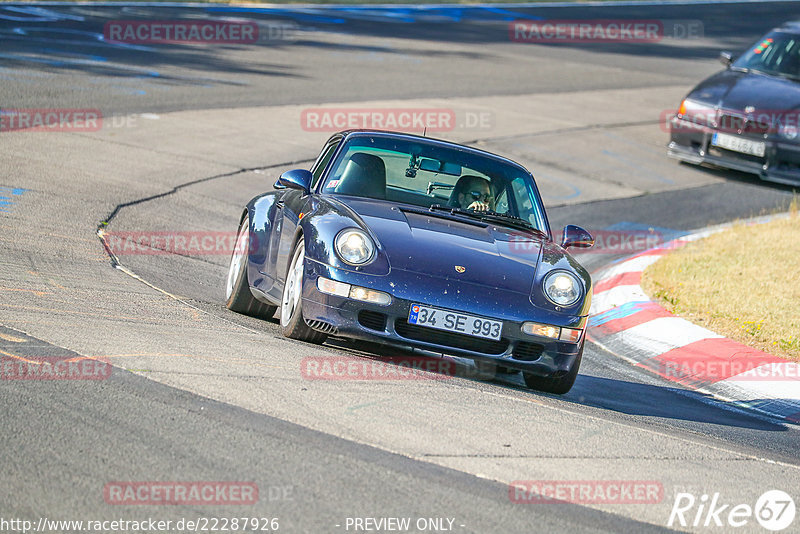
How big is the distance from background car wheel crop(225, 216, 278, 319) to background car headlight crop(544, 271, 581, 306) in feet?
6.59

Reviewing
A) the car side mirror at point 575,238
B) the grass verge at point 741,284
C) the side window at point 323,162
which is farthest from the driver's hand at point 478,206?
the grass verge at point 741,284

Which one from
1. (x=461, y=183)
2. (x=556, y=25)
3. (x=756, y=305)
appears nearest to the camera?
(x=461, y=183)

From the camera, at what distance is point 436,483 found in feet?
13.5

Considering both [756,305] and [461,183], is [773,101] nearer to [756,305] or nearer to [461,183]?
[756,305]

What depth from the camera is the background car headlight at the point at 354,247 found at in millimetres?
5812

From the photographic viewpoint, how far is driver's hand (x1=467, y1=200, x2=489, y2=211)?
275 inches

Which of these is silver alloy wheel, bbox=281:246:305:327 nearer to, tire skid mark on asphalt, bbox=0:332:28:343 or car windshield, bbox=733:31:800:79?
tire skid mark on asphalt, bbox=0:332:28:343

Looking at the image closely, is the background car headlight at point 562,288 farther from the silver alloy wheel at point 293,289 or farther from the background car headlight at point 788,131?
the background car headlight at point 788,131

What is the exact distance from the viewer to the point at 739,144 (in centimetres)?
1420

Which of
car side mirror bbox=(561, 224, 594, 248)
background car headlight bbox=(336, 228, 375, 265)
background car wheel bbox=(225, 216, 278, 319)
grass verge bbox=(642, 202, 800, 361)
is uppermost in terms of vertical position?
background car headlight bbox=(336, 228, 375, 265)

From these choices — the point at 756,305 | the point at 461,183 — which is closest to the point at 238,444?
the point at 461,183

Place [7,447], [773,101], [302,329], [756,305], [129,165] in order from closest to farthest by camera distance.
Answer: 1. [7,447]
2. [302,329]
3. [756,305]
4. [129,165]
5. [773,101]

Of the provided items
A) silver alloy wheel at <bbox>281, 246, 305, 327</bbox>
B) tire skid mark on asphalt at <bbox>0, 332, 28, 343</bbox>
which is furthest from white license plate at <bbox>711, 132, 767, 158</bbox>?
tire skid mark on asphalt at <bbox>0, 332, 28, 343</bbox>

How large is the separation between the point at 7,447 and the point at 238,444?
0.84 metres
